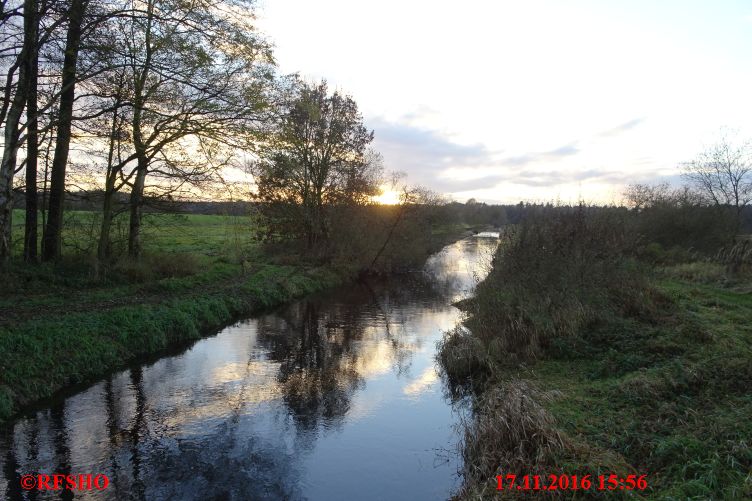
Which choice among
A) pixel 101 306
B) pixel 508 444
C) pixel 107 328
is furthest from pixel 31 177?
pixel 508 444

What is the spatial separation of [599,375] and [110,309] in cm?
1271

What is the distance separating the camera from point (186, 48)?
1507cm

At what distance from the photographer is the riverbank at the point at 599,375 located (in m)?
5.82

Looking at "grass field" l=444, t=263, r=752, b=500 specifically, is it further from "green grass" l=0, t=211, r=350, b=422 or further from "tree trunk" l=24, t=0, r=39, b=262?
"tree trunk" l=24, t=0, r=39, b=262

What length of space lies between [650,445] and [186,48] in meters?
15.7

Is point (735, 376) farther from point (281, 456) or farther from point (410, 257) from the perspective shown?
point (410, 257)

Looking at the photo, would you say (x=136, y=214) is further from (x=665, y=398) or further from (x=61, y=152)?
(x=665, y=398)

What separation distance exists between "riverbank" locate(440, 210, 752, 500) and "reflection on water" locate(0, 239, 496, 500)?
45.5 inches

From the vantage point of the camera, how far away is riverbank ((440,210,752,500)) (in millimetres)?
5816

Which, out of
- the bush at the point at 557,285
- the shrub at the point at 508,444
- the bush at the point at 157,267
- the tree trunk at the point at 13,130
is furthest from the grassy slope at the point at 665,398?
the tree trunk at the point at 13,130

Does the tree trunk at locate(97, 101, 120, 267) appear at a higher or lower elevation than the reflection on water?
higher

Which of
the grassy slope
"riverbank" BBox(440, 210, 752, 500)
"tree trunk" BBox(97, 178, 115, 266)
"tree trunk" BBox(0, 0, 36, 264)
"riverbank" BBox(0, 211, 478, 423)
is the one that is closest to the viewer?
the grassy slope

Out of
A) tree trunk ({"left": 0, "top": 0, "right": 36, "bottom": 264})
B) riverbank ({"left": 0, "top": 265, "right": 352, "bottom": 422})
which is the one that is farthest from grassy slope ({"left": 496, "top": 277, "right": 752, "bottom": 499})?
tree trunk ({"left": 0, "top": 0, "right": 36, "bottom": 264})

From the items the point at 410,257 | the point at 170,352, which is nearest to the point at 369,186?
the point at 410,257
